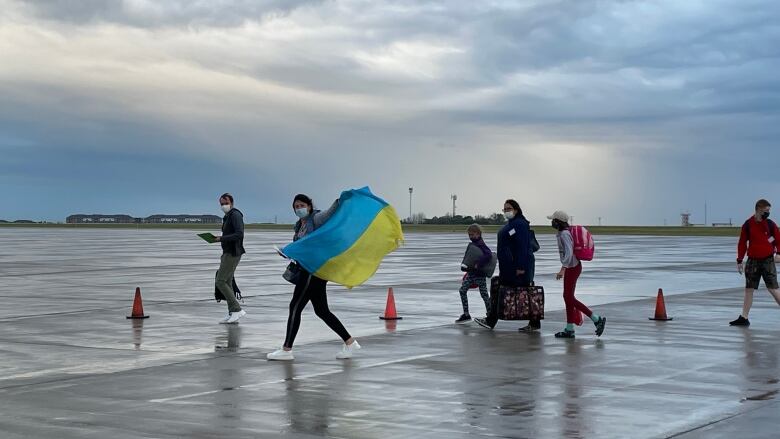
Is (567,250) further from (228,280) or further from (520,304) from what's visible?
(228,280)

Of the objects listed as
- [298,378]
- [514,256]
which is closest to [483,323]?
[514,256]

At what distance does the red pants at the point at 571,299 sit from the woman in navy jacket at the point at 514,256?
76 cm

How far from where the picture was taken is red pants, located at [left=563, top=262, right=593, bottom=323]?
15453mm

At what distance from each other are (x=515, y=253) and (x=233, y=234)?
433 centimetres

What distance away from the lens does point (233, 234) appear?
17547 mm

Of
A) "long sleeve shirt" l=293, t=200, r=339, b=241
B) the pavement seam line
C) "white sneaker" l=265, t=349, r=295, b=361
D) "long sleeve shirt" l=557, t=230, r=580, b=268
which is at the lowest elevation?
the pavement seam line

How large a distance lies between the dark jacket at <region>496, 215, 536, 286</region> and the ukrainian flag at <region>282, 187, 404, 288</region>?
3.04 meters

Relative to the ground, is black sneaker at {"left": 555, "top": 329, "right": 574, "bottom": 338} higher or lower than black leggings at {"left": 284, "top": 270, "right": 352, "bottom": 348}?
lower

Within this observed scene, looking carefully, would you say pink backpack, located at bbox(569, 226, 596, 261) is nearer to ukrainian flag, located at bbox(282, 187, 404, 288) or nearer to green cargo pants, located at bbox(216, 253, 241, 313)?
ukrainian flag, located at bbox(282, 187, 404, 288)

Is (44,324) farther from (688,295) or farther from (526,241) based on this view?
(688,295)

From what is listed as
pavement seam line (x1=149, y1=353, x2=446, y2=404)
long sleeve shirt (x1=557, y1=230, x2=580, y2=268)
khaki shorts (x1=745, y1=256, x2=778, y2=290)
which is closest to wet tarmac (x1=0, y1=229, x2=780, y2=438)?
pavement seam line (x1=149, y1=353, x2=446, y2=404)

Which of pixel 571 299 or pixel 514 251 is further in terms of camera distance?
pixel 514 251

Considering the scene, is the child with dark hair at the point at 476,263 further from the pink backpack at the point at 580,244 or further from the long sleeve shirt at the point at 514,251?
the pink backpack at the point at 580,244

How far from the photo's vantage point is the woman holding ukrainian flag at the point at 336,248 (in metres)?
13.1
